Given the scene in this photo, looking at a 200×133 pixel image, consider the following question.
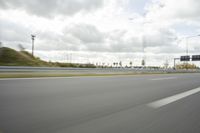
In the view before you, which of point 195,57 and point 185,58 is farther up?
point 195,57

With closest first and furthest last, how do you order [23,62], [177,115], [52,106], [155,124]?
1. [155,124]
2. [177,115]
3. [52,106]
4. [23,62]

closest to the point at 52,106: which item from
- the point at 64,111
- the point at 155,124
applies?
the point at 64,111

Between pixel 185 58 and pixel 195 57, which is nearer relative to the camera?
pixel 195 57

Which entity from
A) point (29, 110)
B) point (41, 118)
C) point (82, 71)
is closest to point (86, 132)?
point (41, 118)

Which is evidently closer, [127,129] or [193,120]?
[127,129]

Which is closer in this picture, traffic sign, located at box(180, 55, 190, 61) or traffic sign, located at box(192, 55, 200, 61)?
traffic sign, located at box(192, 55, 200, 61)

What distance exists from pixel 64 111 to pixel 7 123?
46.3 inches

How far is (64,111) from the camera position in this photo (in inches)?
166

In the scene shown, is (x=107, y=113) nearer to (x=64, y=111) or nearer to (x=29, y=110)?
(x=64, y=111)

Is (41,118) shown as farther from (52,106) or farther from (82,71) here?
(82,71)

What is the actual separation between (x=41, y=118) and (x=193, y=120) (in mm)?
2811

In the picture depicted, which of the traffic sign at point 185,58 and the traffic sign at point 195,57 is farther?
the traffic sign at point 185,58

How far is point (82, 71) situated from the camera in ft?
83.6

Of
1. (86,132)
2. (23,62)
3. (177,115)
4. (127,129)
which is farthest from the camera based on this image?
(23,62)
